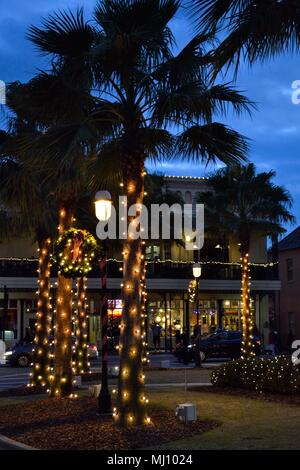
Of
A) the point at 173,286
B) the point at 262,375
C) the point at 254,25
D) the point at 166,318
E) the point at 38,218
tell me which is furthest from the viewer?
the point at 166,318

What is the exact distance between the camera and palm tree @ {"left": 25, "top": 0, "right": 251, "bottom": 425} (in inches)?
488

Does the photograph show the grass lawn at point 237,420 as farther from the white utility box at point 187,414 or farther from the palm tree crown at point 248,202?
the palm tree crown at point 248,202

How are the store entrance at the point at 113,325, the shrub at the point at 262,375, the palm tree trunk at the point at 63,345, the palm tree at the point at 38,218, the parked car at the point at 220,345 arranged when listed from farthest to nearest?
the store entrance at the point at 113,325
the parked car at the point at 220,345
the palm tree at the point at 38,218
the palm tree trunk at the point at 63,345
the shrub at the point at 262,375

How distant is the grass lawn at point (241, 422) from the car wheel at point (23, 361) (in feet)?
50.4

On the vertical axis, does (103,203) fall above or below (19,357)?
above

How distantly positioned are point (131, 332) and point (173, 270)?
3225 cm

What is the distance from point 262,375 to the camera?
16812mm

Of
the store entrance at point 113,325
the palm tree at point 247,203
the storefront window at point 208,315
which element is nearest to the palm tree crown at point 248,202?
the palm tree at point 247,203

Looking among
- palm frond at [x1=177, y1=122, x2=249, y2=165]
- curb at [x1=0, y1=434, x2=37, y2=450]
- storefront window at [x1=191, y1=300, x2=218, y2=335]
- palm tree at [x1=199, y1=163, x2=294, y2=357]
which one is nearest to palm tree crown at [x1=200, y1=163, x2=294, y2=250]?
palm tree at [x1=199, y1=163, x2=294, y2=357]

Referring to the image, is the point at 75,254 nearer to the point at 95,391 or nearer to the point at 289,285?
the point at 95,391

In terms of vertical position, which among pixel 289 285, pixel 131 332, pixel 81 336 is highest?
pixel 289 285

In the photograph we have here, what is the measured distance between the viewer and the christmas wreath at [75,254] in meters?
15.4
